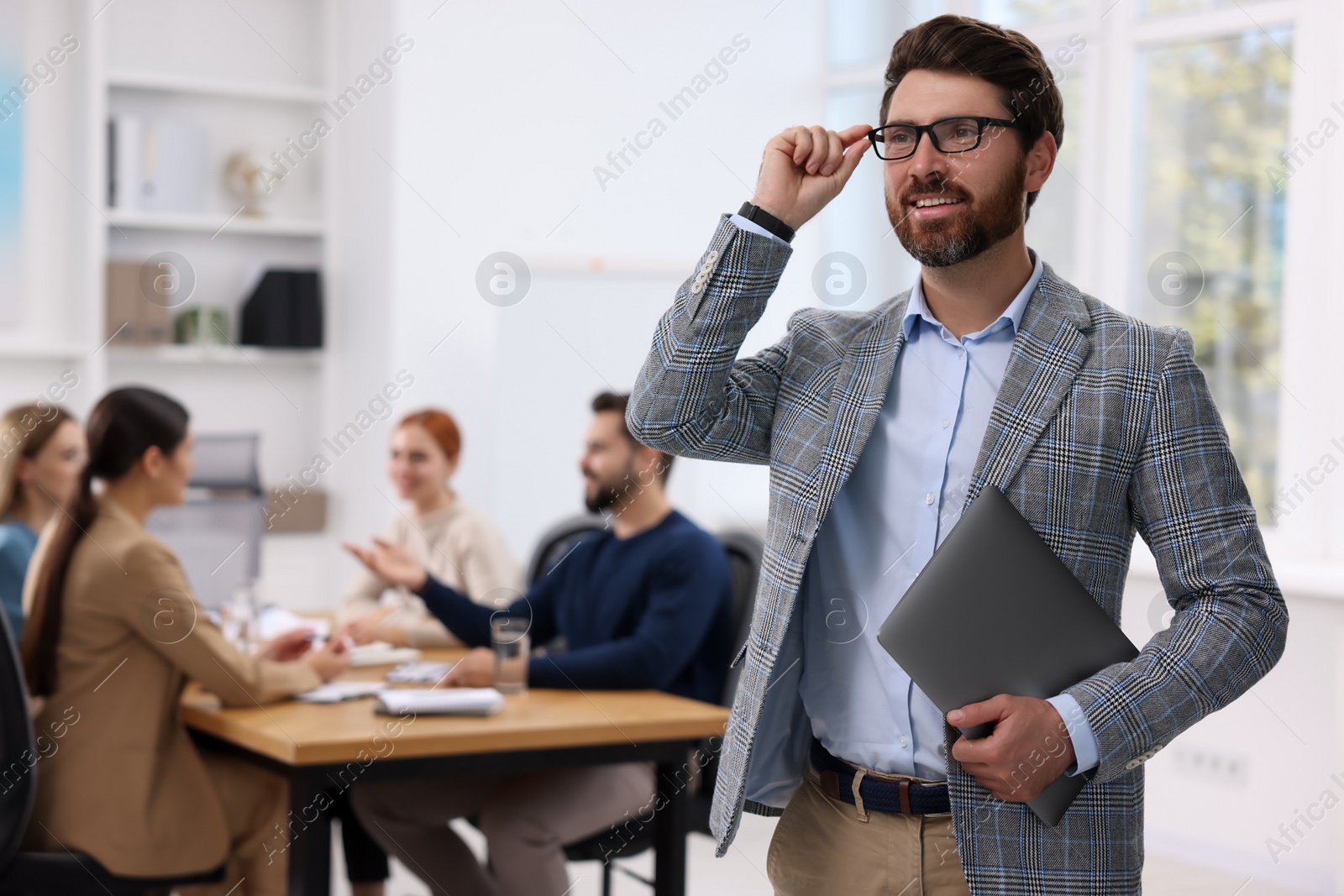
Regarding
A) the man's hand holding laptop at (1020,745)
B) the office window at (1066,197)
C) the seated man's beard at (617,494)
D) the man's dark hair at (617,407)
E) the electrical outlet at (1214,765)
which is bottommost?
the electrical outlet at (1214,765)

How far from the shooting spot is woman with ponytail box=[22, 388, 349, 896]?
2.49m

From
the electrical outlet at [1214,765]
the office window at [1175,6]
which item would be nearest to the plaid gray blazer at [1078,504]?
the electrical outlet at [1214,765]

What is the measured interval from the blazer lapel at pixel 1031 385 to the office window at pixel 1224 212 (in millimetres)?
3222

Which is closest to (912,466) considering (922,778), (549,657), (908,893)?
(922,778)

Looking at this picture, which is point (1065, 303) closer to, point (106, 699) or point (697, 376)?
point (697, 376)

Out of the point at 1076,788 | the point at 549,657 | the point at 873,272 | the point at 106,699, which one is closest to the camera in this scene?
the point at 1076,788

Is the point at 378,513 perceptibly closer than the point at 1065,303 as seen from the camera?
No

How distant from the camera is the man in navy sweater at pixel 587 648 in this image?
2.77 m

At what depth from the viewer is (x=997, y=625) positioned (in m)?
1.26

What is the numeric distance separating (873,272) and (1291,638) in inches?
98.9

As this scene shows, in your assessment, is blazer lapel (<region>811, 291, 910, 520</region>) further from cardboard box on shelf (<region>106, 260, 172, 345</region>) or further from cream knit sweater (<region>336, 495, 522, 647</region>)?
cardboard box on shelf (<region>106, 260, 172, 345</region>)

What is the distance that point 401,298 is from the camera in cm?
542

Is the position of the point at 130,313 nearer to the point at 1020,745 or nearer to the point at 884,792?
the point at 884,792

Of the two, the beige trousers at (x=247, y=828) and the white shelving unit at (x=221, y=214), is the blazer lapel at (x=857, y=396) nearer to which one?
the beige trousers at (x=247, y=828)
